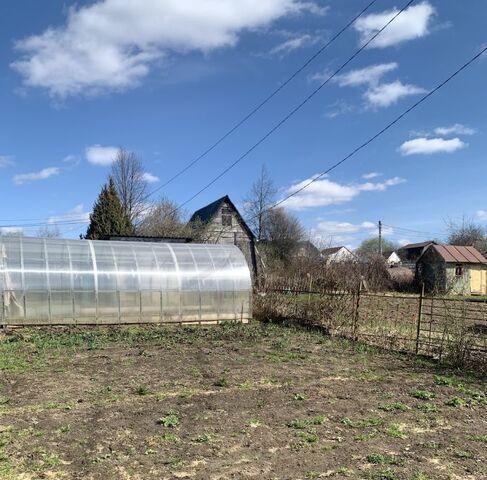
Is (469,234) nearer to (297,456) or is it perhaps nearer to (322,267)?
(322,267)

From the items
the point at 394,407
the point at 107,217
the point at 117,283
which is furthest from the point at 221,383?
the point at 107,217

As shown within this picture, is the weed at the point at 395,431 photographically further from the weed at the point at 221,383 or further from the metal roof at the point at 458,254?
the metal roof at the point at 458,254

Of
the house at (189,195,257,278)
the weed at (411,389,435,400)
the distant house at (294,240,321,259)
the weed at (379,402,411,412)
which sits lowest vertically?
the weed at (411,389,435,400)

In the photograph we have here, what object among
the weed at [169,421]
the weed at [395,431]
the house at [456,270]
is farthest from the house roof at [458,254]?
the weed at [169,421]

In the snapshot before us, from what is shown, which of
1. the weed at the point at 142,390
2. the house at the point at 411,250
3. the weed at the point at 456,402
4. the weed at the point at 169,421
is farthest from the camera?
the house at the point at 411,250

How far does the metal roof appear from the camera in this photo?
36.8 metres

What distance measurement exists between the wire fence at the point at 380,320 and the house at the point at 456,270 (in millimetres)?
21774

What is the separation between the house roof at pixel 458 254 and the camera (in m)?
36.8

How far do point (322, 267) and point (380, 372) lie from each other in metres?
9.82

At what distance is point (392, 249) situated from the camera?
86.6m

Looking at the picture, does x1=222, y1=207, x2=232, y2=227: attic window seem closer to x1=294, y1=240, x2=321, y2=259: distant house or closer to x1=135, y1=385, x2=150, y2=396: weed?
x1=294, y1=240, x2=321, y2=259: distant house

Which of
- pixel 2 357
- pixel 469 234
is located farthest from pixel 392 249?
pixel 2 357

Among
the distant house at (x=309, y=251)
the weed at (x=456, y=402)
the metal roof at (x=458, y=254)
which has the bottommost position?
the weed at (x=456, y=402)

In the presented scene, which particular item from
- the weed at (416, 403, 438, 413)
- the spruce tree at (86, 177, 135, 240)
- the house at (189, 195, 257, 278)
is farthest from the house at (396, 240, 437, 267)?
the weed at (416, 403, 438, 413)
